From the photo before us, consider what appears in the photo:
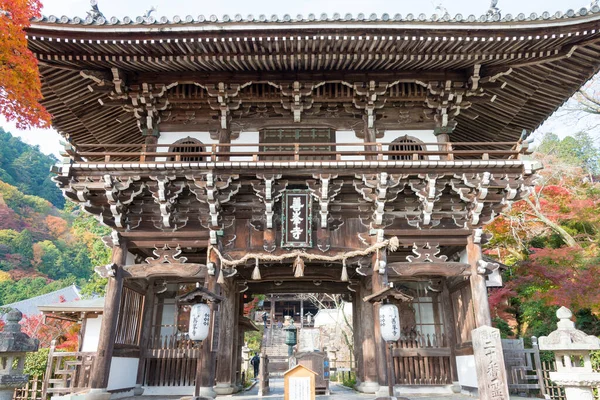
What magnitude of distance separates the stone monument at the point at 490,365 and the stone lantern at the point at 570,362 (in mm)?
1088

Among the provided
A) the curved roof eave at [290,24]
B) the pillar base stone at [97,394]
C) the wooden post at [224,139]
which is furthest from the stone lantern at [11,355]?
the curved roof eave at [290,24]

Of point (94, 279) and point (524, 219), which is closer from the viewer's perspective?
point (524, 219)

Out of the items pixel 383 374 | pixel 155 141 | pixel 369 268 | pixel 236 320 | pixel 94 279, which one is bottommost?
pixel 383 374

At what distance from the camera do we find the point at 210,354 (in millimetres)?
9086

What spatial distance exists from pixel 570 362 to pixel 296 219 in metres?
5.98

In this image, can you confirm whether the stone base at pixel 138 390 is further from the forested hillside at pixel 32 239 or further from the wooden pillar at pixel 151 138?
the forested hillside at pixel 32 239

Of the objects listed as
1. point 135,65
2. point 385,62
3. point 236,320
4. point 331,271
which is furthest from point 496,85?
point 236,320

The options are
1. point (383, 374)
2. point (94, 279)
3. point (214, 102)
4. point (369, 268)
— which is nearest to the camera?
point (383, 374)

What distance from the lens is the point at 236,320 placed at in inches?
507

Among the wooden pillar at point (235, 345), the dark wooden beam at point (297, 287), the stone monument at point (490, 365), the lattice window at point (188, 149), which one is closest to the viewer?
the stone monument at point (490, 365)

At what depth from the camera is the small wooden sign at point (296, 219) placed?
9.77 m

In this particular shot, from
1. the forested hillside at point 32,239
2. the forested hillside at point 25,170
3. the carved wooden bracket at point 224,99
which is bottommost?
the carved wooden bracket at point 224,99

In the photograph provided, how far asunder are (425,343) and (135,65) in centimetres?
1046

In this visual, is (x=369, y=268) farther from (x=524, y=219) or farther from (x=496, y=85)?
(x=524, y=219)
